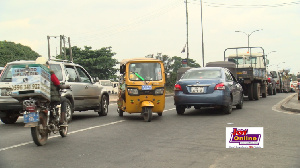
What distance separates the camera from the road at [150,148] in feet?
21.3

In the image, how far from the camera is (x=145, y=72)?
13.2 metres

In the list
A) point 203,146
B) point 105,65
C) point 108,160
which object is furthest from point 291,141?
point 105,65

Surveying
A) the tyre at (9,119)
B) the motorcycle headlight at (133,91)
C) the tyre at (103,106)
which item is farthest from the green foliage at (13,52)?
the motorcycle headlight at (133,91)

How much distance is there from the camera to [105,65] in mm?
71250

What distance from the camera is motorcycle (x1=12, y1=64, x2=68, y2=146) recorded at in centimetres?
805

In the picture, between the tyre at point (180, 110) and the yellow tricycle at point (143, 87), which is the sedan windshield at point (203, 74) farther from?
the yellow tricycle at point (143, 87)

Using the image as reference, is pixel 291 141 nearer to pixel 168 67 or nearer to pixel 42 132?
pixel 42 132

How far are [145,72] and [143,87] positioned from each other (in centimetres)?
60

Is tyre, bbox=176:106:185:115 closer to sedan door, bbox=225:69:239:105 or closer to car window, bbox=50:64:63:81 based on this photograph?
sedan door, bbox=225:69:239:105

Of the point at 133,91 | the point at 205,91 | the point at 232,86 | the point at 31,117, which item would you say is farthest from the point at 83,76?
the point at 31,117

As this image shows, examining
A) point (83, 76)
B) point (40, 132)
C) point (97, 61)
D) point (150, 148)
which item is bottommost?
point (150, 148)

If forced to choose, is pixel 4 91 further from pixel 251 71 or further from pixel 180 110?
pixel 251 71

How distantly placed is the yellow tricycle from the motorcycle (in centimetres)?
457

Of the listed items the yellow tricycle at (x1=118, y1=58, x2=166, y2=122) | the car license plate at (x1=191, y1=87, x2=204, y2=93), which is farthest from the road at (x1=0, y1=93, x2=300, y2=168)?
the car license plate at (x1=191, y1=87, x2=204, y2=93)
